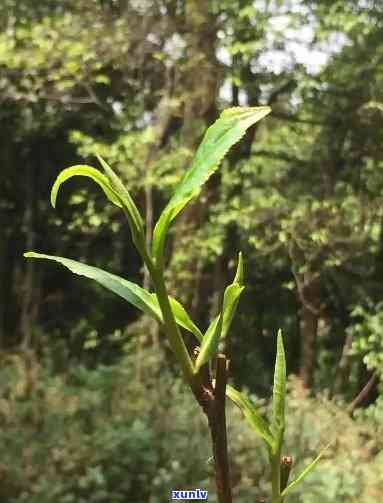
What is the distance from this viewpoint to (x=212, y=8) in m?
3.17

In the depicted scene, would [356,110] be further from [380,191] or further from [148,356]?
[148,356]

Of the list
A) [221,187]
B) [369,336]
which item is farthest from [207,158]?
[221,187]

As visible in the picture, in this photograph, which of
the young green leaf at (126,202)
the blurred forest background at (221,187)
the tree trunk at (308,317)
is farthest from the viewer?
the tree trunk at (308,317)

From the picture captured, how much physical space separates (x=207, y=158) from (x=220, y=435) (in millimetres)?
132

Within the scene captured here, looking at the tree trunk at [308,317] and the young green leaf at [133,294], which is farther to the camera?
the tree trunk at [308,317]

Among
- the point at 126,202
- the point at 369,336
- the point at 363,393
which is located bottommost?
the point at 363,393

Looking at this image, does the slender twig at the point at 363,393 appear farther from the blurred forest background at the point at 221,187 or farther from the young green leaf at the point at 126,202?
the young green leaf at the point at 126,202

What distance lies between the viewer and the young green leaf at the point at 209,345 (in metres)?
0.31

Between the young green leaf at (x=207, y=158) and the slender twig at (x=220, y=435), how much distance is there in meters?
0.07

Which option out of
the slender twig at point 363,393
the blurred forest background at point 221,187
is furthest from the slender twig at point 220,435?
the slender twig at point 363,393

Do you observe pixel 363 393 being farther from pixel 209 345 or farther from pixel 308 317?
pixel 209 345

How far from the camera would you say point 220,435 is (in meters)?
0.32

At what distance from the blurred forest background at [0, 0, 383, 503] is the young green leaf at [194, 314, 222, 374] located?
90.9 inches

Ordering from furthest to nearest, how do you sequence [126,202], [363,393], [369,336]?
[369,336]
[363,393]
[126,202]
